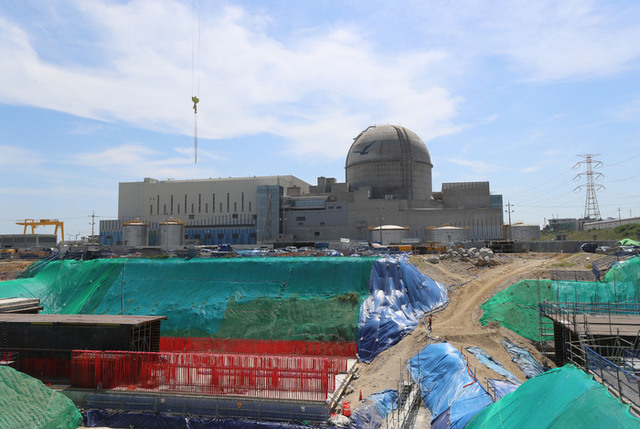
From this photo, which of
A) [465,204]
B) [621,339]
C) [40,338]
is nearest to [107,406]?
[40,338]

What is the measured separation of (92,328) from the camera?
20297mm

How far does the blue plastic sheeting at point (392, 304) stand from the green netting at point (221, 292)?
83cm

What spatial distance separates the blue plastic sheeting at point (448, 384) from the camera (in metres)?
13.7

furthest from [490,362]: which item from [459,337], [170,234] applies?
[170,234]

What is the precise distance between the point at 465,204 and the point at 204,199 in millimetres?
51183

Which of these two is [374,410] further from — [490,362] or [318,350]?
[318,350]

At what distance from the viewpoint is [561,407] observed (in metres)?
8.84

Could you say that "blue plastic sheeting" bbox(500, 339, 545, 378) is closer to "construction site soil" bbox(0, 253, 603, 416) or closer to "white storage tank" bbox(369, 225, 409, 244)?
"construction site soil" bbox(0, 253, 603, 416)

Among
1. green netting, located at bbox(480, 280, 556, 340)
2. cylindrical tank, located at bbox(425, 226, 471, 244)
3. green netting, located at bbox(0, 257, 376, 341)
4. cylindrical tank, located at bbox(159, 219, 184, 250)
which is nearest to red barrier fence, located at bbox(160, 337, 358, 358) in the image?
green netting, located at bbox(0, 257, 376, 341)

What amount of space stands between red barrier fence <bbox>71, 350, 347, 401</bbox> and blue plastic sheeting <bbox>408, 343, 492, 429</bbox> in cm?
390

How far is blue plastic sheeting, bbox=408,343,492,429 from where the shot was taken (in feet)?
44.9

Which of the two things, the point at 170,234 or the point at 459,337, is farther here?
the point at 170,234

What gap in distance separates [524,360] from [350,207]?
59082mm

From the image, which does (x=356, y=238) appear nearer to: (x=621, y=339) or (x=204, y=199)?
(x=204, y=199)
